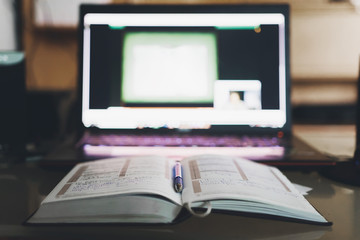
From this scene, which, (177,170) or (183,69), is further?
(183,69)

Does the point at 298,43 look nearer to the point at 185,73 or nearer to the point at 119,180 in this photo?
the point at 185,73

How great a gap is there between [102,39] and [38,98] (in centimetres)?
31

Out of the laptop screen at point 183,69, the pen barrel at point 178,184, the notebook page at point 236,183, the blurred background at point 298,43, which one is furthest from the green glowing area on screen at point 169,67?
the blurred background at point 298,43

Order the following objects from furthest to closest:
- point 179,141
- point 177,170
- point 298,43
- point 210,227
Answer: point 298,43 → point 179,141 → point 177,170 → point 210,227

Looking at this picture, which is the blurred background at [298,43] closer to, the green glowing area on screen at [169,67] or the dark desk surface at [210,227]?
the green glowing area on screen at [169,67]

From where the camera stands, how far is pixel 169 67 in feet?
2.69

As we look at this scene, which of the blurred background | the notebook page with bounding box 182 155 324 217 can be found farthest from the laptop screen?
the blurred background

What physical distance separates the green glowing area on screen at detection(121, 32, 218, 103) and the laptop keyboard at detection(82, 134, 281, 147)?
0.09 meters

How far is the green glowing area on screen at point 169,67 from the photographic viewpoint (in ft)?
2.64

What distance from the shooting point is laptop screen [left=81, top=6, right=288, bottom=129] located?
794mm

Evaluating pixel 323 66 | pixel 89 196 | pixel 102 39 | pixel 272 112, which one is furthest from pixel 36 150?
pixel 323 66

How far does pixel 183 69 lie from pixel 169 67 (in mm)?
33

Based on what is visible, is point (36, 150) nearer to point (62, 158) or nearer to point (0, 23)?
point (62, 158)

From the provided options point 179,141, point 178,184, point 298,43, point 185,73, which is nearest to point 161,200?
point 178,184
